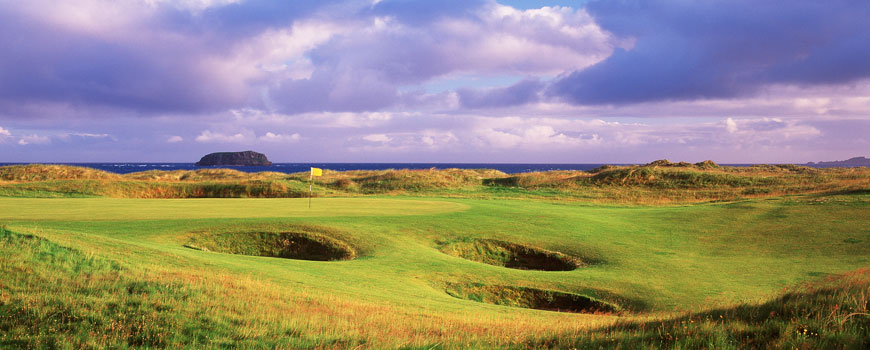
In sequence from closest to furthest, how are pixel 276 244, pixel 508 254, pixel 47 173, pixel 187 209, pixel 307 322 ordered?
pixel 307 322 → pixel 276 244 → pixel 508 254 → pixel 187 209 → pixel 47 173

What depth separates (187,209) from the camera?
23.0m

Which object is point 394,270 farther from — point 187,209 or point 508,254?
point 187,209

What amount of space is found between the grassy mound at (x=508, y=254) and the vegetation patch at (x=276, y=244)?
4.06 meters

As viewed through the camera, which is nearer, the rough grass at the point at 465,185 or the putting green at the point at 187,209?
the putting green at the point at 187,209

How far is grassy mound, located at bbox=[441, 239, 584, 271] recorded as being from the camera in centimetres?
1747

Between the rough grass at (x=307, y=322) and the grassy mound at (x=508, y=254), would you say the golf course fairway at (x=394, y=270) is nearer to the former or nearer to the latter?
the rough grass at (x=307, y=322)

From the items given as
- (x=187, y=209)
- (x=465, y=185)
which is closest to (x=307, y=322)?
(x=187, y=209)

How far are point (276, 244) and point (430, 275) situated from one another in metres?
7.00

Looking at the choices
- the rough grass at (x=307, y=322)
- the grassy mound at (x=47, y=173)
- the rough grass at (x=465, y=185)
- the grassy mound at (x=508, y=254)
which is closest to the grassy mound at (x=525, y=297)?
the grassy mound at (x=508, y=254)

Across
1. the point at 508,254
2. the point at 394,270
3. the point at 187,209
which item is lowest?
the point at 508,254

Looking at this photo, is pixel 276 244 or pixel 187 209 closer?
pixel 276 244

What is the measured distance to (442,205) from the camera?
27047 millimetres

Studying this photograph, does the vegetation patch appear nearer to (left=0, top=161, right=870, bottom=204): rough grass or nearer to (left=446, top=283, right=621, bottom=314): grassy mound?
(left=446, top=283, right=621, bottom=314): grassy mound

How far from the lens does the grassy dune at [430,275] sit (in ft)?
20.6
